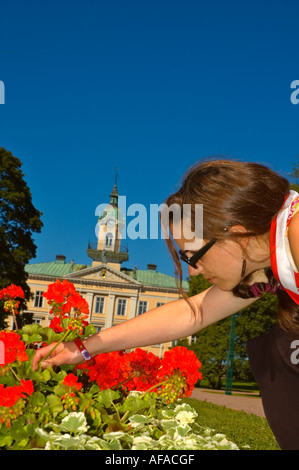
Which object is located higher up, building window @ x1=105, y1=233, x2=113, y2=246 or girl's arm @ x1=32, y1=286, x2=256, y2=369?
building window @ x1=105, y1=233, x2=113, y2=246

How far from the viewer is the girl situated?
70.9 inches

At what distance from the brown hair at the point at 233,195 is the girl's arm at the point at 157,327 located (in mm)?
494

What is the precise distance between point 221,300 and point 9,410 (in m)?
1.04

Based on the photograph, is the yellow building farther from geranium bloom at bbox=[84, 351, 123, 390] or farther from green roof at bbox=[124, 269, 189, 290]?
geranium bloom at bbox=[84, 351, 123, 390]

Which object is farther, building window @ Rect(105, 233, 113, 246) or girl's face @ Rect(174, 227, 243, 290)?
building window @ Rect(105, 233, 113, 246)

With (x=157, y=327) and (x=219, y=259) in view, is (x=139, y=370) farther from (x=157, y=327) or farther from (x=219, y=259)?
(x=219, y=259)

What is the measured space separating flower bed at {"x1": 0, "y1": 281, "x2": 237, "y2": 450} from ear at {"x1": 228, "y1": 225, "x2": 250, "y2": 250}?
0.52 metres

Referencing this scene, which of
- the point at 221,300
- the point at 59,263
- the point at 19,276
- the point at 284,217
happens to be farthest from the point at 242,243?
the point at 59,263

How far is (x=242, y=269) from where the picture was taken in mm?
1939

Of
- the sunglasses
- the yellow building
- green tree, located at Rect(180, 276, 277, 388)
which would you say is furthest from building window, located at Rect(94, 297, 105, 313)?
the sunglasses

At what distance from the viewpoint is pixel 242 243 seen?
1873mm

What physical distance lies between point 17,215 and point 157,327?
71.6ft

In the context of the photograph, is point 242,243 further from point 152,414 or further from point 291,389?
point 152,414

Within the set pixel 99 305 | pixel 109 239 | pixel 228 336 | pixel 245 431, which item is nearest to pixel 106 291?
pixel 99 305
